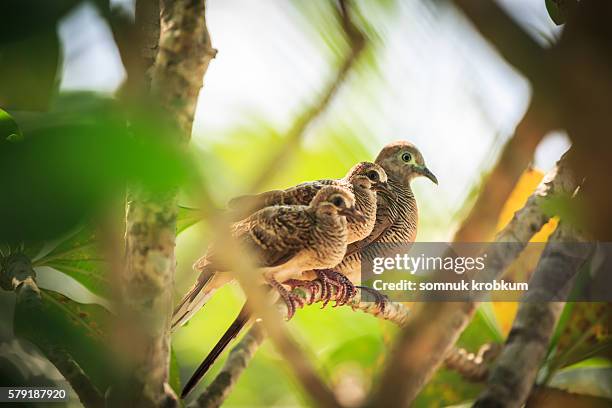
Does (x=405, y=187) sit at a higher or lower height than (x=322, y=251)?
higher

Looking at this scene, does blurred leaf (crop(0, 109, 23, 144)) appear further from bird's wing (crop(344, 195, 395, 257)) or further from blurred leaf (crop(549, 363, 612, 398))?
blurred leaf (crop(549, 363, 612, 398))

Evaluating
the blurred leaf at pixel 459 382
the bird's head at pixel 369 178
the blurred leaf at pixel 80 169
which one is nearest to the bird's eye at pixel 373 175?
the bird's head at pixel 369 178

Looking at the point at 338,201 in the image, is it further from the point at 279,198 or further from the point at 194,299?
the point at 194,299

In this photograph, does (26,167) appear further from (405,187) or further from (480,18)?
(405,187)

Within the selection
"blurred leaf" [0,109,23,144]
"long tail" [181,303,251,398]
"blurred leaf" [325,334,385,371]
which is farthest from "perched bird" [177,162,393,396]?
"blurred leaf" [0,109,23,144]

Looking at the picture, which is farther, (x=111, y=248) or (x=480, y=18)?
(x=111, y=248)

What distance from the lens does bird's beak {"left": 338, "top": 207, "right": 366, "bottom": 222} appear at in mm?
1205

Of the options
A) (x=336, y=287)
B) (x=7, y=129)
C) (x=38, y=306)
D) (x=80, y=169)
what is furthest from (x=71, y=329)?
(x=80, y=169)

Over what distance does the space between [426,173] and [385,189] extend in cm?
9

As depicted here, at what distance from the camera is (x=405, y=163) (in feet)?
4.44

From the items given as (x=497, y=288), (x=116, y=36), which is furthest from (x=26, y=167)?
(x=497, y=288)

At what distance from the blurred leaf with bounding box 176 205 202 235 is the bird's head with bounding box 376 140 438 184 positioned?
395 mm

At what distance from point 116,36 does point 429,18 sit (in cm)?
64

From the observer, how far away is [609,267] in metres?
1.36
